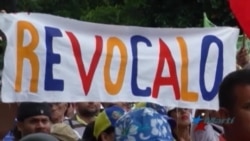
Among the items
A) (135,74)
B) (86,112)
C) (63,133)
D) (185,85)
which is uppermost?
(135,74)

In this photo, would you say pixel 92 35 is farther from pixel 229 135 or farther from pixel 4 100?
pixel 229 135

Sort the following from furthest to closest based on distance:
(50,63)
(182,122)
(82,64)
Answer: (182,122) < (82,64) < (50,63)

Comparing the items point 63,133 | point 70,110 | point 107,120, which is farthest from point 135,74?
point 70,110

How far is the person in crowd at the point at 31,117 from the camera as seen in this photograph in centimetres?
590

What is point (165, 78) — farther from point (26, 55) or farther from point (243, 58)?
point (243, 58)

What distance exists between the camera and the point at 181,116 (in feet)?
21.8

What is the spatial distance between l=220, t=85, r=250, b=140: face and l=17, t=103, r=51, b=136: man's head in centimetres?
216

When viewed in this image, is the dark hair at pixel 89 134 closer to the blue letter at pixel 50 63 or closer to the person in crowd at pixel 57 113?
the blue letter at pixel 50 63

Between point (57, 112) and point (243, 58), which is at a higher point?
point (243, 58)

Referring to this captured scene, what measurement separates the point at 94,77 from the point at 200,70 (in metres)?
0.76

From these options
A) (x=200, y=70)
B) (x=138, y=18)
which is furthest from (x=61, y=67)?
(x=138, y=18)

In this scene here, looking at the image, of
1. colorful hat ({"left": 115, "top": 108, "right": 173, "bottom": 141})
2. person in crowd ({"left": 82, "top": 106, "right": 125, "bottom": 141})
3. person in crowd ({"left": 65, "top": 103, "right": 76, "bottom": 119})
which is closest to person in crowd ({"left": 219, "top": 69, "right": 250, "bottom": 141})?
colorful hat ({"left": 115, "top": 108, "right": 173, "bottom": 141})

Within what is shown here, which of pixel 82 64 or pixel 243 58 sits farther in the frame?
pixel 243 58

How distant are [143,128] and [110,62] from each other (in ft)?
6.10
